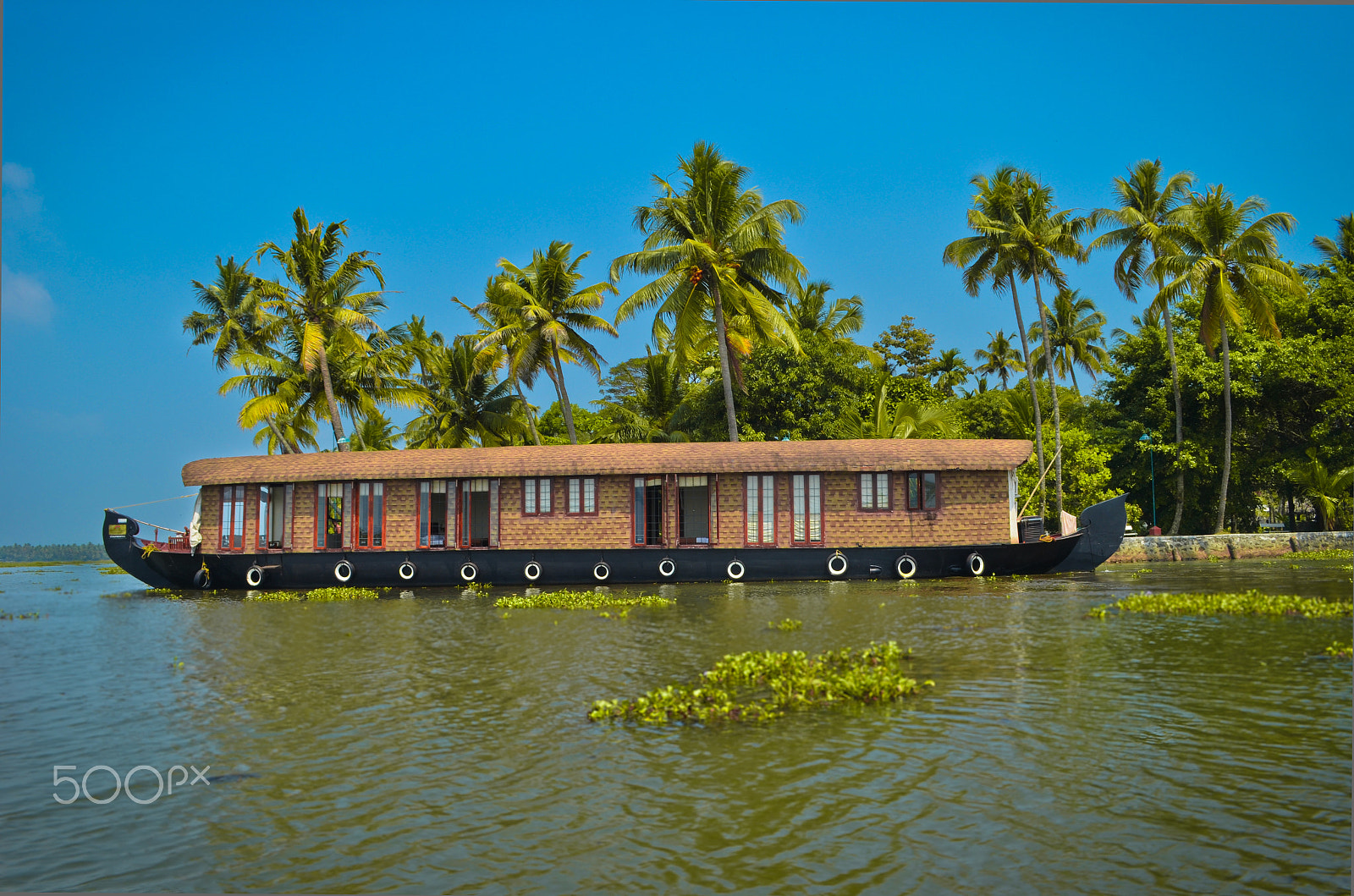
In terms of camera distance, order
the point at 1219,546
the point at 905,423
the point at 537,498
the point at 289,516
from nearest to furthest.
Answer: the point at 537,498 < the point at 289,516 < the point at 1219,546 < the point at 905,423

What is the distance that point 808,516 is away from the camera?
23.0m

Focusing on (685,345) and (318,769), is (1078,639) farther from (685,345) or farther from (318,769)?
(685,345)

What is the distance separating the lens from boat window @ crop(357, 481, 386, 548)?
79.7 ft

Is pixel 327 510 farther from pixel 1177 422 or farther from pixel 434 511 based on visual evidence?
pixel 1177 422

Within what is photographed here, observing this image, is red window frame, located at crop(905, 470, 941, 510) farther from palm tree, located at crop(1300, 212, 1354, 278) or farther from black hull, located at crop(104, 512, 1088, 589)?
palm tree, located at crop(1300, 212, 1354, 278)

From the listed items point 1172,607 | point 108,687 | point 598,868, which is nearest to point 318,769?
point 598,868

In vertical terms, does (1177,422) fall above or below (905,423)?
above

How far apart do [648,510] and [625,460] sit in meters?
1.47

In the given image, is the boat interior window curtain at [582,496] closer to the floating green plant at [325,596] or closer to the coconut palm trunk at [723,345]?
the floating green plant at [325,596]

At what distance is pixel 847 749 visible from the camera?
24.4 feet

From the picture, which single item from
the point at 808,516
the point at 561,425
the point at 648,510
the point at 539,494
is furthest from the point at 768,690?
the point at 561,425

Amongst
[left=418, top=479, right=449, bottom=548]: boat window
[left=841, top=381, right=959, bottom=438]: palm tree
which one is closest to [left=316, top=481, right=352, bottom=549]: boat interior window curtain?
[left=418, top=479, right=449, bottom=548]: boat window

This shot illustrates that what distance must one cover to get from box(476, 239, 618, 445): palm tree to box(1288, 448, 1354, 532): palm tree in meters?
23.6

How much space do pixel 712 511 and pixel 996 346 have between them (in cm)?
3580
